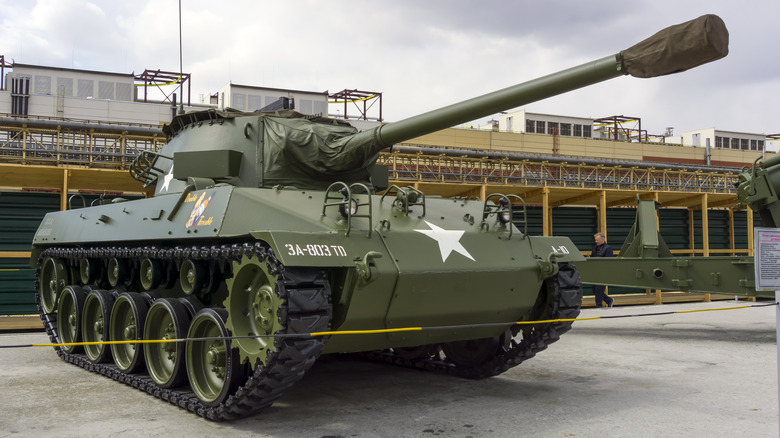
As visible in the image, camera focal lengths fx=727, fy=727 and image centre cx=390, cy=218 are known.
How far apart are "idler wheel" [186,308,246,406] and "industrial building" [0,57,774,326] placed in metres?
3.36

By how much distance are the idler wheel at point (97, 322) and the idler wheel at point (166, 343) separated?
1179 mm

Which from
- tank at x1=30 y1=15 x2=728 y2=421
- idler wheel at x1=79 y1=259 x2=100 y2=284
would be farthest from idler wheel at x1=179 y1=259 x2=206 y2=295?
idler wheel at x1=79 y1=259 x2=100 y2=284

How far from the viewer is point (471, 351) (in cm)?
858

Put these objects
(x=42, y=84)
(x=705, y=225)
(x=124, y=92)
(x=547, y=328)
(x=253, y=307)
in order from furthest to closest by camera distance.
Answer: (x=124, y=92) < (x=42, y=84) < (x=705, y=225) < (x=547, y=328) < (x=253, y=307)

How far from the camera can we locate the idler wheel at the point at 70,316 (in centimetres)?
984

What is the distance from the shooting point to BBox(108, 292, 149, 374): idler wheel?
816cm

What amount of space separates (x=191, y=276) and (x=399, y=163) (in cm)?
1720

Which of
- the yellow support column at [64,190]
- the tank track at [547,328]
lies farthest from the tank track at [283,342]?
the yellow support column at [64,190]

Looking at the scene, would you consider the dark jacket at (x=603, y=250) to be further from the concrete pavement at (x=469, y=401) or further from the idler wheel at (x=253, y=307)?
the idler wheel at (x=253, y=307)

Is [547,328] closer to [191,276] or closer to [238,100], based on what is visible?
[191,276]

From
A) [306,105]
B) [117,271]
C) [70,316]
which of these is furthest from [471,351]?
[306,105]

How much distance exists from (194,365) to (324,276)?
2.08 metres

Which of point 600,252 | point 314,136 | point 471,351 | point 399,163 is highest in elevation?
point 399,163

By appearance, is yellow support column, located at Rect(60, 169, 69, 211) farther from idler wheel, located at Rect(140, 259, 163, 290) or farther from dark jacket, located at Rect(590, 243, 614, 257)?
dark jacket, located at Rect(590, 243, 614, 257)
